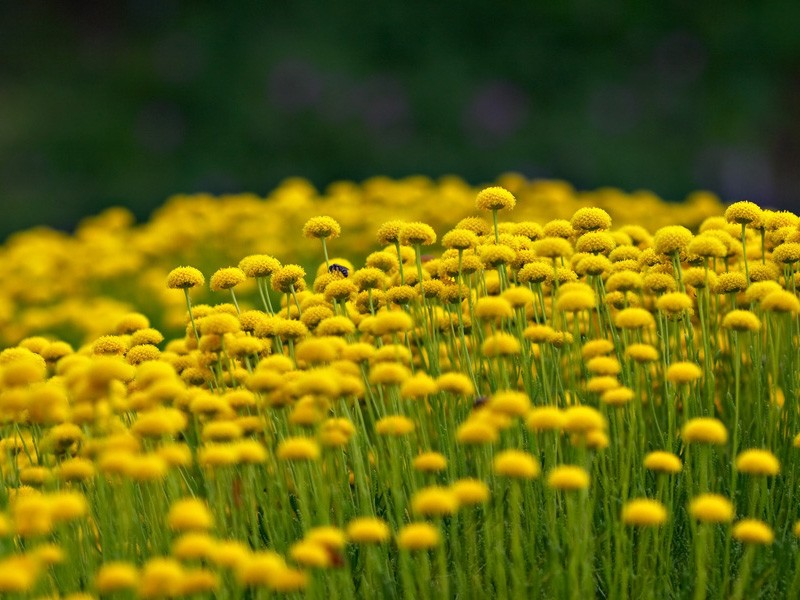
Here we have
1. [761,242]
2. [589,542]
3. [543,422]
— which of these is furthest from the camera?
[761,242]

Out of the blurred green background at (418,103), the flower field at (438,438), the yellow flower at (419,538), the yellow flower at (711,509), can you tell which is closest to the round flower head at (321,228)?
the flower field at (438,438)

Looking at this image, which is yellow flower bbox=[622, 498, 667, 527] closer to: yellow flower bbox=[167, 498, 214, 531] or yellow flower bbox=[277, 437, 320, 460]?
yellow flower bbox=[277, 437, 320, 460]

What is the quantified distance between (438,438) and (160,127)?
999cm

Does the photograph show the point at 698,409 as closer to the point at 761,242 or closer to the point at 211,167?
the point at 761,242

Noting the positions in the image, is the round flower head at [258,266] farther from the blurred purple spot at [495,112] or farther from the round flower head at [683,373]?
the blurred purple spot at [495,112]

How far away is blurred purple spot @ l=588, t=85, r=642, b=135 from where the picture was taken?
41.8ft

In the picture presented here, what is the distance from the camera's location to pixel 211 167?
12531 mm

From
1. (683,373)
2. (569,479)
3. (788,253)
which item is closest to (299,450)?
(569,479)

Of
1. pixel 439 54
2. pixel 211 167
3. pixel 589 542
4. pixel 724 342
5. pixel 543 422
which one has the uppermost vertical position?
pixel 439 54

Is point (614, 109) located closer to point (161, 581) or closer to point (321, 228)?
point (321, 228)

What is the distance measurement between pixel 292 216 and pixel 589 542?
17.1ft

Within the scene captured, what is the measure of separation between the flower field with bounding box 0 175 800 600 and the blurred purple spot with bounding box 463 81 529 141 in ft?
27.0

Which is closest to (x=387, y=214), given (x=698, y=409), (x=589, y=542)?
(x=698, y=409)

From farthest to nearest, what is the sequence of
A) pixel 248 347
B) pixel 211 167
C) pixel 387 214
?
pixel 211 167, pixel 387 214, pixel 248 347
